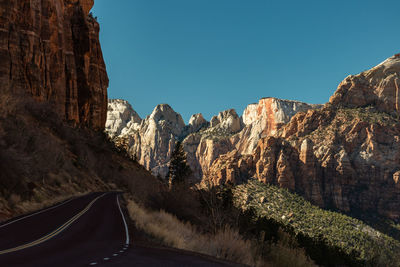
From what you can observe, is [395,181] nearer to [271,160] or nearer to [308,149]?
[308,149]

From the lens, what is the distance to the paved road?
25.6ft

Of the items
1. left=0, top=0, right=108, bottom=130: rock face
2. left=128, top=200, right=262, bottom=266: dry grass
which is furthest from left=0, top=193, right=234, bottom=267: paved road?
left=0, top=0, right=108, bottom=130: rock face

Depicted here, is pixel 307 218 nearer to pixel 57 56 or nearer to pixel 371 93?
pixel 57 56

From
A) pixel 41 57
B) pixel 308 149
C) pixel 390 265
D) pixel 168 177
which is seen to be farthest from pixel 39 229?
pixel 308 149

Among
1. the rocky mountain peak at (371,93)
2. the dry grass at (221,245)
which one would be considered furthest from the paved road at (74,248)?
the rocky mountain peak at (371,93)

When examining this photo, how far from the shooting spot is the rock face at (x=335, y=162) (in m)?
133

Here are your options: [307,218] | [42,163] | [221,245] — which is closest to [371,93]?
[307,218]

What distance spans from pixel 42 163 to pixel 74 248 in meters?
24.4

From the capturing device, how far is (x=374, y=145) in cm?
14150

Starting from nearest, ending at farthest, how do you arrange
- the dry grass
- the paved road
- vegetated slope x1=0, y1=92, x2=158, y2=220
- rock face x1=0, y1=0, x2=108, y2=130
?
the paved road, the dry grass, vegetated slope x1=0, y1=92, x2=158, y2=220, rock face x1=0, y1=0, x2=108, y2=130

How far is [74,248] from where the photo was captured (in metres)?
9.79

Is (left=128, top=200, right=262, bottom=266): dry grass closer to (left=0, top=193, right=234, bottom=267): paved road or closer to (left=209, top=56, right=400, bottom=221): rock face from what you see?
(left=0, top=193, right=234, bottom=267): paved road

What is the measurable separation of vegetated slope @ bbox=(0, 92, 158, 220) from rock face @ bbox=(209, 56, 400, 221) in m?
70.2

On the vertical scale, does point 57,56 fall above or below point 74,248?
above
